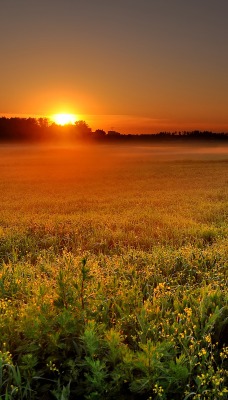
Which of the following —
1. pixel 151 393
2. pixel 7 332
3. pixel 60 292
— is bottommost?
pixel 151 393

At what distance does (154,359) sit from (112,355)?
1.47 feet

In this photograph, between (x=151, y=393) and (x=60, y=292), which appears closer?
(x=151, y=393)

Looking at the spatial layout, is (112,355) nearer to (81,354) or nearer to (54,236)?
(81,354)

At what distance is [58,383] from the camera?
335 centimetres

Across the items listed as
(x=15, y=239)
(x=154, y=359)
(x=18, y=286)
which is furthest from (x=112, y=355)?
(x=15, y=239)

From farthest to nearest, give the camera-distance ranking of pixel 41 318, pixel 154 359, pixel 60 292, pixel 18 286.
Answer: pixel 18 286 → pixel 60 292 → pixel 41 318 → pixel 154 359

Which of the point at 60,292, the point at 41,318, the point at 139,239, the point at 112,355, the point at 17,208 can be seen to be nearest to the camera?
the point at 112,355

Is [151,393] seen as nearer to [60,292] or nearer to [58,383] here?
[58,383]

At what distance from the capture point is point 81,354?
12.6ft

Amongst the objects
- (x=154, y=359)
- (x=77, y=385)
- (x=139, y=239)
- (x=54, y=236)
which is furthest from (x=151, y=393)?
(x=54, y=236)

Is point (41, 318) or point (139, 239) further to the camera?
point (139, 239)

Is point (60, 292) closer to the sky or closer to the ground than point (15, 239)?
closer to the sky

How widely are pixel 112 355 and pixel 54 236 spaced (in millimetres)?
6225

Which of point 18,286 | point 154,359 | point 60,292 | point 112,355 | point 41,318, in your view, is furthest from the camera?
point 18,286
